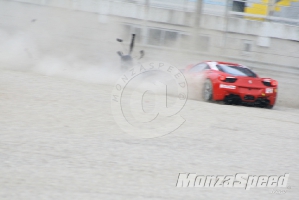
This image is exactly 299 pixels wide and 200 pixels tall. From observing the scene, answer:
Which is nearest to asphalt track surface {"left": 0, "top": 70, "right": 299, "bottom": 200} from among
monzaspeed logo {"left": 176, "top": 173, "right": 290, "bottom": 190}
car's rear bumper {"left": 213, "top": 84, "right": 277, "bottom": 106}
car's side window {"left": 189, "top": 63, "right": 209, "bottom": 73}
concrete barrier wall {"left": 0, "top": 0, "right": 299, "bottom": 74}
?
monzaspeed logo {"left": 176, "top": 173, "right": 290, "bottom": 190}

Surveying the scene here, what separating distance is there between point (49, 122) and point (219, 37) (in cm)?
1558

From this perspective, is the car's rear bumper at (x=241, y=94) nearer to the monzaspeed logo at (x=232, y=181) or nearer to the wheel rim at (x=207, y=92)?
the wheel rim at (x=207, y=92)

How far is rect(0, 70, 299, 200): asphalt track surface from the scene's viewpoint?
5.35m

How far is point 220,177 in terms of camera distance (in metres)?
5.96

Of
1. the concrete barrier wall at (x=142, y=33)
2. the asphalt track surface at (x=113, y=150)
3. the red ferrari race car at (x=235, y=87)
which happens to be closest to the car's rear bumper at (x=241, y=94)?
the red ferrari race car at (x=235, y=87)

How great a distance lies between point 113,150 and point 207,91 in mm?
6289

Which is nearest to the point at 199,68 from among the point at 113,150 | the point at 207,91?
the point at 207,91

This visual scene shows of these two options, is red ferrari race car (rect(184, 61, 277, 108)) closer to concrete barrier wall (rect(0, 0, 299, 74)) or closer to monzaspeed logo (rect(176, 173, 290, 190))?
monzaspeed logo (rect(176, 173, 290, 190))

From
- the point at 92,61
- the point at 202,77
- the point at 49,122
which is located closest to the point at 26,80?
the point at 49,122

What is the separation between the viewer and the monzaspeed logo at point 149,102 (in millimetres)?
8195

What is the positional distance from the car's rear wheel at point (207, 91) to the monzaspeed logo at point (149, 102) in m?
0.52

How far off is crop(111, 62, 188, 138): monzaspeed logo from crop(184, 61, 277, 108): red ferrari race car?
69 cm

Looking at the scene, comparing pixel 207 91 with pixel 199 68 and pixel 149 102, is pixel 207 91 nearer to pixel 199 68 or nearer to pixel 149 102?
pixel 199 68

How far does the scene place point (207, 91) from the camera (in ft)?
41.3
